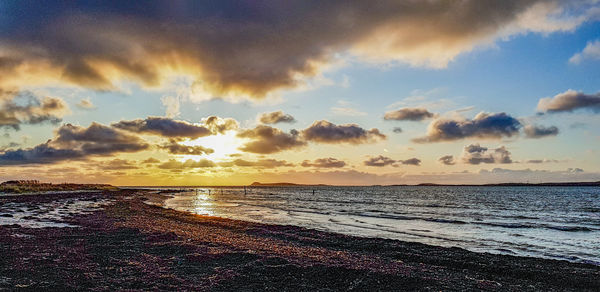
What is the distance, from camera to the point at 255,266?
14.9 meters

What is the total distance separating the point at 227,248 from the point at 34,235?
1395cm

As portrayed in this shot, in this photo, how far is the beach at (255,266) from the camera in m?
12.4

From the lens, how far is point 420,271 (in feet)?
48.5

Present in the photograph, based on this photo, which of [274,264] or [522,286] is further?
[274,264]

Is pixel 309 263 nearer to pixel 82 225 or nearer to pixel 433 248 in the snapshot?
pixel 433 248

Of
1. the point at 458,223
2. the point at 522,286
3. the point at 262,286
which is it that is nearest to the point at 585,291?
the point at 522,286

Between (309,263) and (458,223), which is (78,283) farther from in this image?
(458,223)

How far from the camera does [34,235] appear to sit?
22141mm

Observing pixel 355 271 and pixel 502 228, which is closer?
pixel 355 271

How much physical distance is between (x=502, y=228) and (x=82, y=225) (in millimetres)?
38251

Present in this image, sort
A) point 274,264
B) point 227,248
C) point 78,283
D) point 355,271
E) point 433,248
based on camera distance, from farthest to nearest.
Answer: point 433,248, point 227,248, point 274,264, point 355,271, point 78,283

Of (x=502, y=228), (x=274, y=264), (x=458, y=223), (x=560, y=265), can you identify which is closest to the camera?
(x=274, y=264)

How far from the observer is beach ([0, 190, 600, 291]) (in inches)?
489

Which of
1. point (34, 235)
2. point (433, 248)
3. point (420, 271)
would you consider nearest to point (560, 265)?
point (433, 248)
